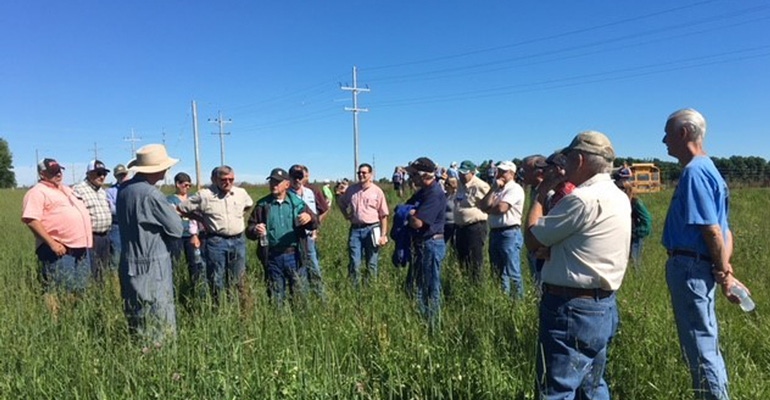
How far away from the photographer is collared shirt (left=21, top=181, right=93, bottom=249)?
15.8 feet

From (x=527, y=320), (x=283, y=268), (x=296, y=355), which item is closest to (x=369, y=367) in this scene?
(x=296, y=355)

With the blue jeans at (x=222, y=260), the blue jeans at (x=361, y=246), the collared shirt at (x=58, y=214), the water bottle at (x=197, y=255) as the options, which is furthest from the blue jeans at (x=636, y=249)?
the collared shirt at (x=58, y=214)

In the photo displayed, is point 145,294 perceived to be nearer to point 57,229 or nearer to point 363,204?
point 57,229

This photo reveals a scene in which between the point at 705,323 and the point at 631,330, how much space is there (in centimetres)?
105

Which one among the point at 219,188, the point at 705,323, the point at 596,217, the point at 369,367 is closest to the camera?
the point at 596,217

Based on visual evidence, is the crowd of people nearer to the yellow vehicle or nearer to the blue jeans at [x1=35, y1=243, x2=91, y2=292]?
the blue jeans at [x1=35, y1=243, x2=91, y2=292]

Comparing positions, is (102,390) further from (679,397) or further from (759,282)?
(759,282)

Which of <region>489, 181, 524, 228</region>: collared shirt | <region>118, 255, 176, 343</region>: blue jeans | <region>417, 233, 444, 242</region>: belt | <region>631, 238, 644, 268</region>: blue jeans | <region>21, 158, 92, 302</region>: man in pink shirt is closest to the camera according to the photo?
<region>118, 255, 176, 343</region>: blue jeans

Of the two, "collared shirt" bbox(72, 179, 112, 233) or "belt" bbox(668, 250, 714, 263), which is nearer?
"belt" bbox(668, 250, 714, 263)

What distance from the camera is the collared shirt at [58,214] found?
4.82m

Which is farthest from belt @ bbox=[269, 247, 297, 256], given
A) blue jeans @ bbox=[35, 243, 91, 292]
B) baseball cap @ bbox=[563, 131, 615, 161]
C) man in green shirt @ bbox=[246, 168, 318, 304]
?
baseball cap @ bbox=[563, 131, 615, 161]

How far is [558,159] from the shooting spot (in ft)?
11.0

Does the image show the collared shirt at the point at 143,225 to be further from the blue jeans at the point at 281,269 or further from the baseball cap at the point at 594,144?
the baseball cap at the point at 594,144

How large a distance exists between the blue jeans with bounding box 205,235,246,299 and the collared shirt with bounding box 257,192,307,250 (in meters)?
0.64
